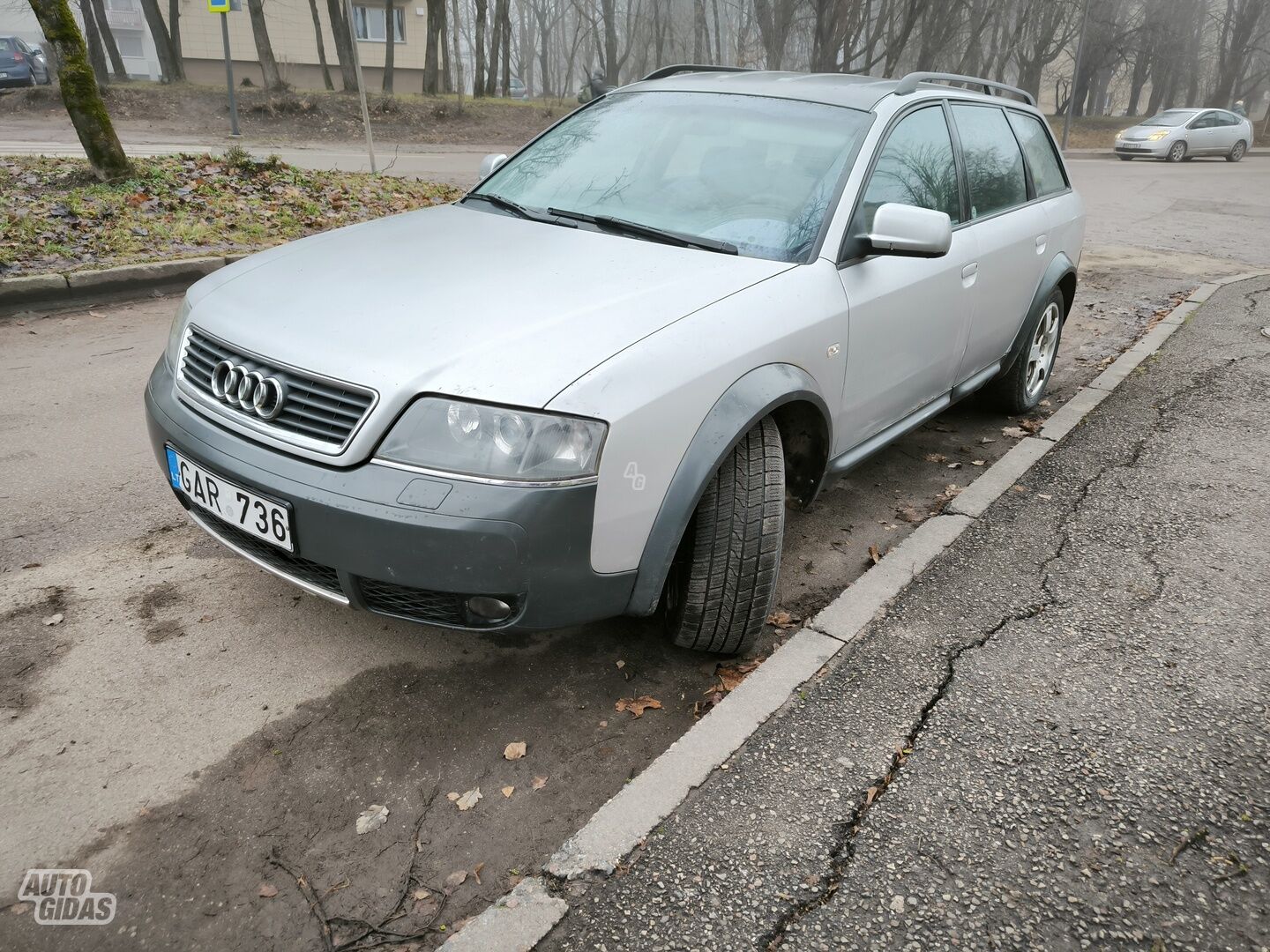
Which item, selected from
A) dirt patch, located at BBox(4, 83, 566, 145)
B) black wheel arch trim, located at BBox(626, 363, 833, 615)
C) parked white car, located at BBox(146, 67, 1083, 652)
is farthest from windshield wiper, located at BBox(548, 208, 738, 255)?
dirt patch, located at BBox(4, 83, 566, 145)

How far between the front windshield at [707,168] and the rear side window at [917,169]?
15 cm

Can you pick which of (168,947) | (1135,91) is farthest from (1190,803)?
(1135,91)

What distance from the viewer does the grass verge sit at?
704 centimetres

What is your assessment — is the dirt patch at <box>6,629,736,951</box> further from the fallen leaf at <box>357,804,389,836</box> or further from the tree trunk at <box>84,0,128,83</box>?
the tree trunk at <box>84,0,128,83</box>

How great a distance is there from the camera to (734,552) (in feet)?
8.50

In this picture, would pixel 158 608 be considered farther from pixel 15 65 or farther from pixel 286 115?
pixel 15 65

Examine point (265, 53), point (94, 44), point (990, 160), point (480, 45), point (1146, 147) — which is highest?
point (480, 45)

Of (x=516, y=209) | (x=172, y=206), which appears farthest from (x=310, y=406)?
(x=172, y=206)

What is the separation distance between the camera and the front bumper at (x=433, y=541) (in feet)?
6.97

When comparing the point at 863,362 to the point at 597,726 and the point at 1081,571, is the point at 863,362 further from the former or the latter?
the point at 597,726

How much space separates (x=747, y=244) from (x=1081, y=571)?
5.81 feet

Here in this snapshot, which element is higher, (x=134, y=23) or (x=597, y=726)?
(x=134, y=23)

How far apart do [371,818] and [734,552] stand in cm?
116

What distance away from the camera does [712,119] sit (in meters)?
3.46
